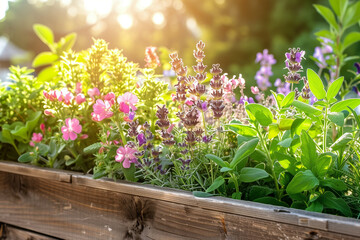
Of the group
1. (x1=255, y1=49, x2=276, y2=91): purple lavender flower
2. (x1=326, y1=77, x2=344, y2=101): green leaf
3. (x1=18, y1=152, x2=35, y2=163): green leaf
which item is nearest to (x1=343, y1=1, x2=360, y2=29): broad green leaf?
(x1=255, y1=49, x2=276, y2=91): purple lavender flower

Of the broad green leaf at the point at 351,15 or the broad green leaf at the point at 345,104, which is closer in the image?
the broad green leaf at the point at 345,104

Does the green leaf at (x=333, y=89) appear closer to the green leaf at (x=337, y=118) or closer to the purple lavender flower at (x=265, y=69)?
the green leaf at (x=337, y=118)

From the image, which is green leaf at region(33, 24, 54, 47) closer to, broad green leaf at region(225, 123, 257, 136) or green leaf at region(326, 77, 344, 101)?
broad green leaf at region(225, 123, 257, 136)

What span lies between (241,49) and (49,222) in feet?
18.0

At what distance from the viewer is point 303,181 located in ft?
3.02

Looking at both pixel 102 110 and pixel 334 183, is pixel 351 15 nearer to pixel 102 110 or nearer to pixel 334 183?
pixel 334 183

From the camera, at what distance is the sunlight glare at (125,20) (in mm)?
22750

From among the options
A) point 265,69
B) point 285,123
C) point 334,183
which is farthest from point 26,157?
point 265,69

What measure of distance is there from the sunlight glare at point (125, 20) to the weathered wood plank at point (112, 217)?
22.0 meters

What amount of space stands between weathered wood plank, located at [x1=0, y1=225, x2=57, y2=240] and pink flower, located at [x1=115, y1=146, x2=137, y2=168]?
52cm

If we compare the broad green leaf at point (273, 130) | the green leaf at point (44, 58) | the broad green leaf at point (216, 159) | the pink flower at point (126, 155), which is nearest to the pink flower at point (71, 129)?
the pink flower at point (126, 155)

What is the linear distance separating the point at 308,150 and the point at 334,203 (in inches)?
5.7

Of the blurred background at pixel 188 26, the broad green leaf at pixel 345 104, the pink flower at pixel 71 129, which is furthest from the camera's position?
the blurred background at pixel 188 26

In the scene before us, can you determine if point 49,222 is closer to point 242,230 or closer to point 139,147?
point 139,147
